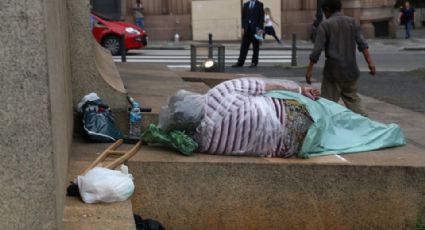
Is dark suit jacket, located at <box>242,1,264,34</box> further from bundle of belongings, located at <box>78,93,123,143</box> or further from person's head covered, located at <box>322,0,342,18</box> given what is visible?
bundle of belongings, located at <box>78,93,123,143</box>

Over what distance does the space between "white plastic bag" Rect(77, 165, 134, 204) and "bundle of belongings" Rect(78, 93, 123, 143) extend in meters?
1.27

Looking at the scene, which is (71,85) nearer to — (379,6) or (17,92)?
(17,92)

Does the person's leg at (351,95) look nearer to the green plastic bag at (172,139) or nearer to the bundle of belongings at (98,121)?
the bundle of belongings at (98,121)

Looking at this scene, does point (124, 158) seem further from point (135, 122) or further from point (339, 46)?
point (339, 46)

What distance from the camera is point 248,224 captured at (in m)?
5.18

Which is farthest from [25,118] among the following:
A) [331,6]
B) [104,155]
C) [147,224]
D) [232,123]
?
[331,6]

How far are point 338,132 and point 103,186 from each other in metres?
2.35

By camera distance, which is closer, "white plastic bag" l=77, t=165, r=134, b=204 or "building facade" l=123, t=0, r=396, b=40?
"white plastic bag" l=77, t=165, r=134, b=204

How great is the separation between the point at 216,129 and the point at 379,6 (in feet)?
94.5

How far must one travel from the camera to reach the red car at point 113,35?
74.6 feet

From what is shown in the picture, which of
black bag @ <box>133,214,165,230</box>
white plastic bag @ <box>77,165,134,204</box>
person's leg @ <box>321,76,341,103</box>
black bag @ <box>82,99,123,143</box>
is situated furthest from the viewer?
person's leg @ <box>321,76,341,103</box>

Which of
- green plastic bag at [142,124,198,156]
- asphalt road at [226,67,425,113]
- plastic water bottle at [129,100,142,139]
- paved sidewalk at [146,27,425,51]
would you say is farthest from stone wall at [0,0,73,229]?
paved sidewalk at [146,27,425,51]

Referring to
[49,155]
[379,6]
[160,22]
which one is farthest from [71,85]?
[379,6]

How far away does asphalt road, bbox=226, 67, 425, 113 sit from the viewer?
11.8 metres
